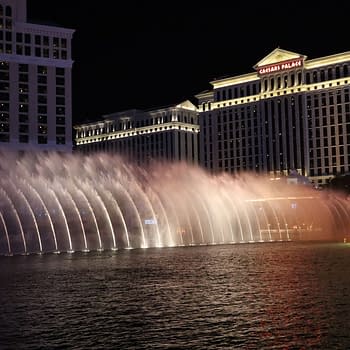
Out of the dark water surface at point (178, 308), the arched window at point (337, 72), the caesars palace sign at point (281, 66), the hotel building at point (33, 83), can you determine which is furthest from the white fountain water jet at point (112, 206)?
the caesars palace sign at point (281, 66)

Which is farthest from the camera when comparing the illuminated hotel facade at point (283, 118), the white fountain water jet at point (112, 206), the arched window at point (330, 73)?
the arched window at point (330, 73)

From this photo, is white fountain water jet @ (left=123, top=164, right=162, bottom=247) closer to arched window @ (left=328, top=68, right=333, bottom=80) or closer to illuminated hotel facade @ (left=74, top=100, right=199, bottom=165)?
arched window @ (left=328, top=68, right=333, bottom=80)

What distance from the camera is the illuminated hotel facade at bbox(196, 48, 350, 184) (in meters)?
125

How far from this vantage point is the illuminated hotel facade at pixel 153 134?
5945 inches

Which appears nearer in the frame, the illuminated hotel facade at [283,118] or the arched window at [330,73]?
the illuminated hotel facade at [283,118]

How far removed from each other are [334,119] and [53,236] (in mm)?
87625

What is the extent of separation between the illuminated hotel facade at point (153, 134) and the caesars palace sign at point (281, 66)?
2550 cm

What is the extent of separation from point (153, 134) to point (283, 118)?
35.5 meters

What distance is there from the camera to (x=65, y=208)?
51875 mm

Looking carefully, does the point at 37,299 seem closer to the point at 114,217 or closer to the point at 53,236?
the point at 53,236

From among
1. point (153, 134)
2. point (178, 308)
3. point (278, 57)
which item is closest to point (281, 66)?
point (278, 57)

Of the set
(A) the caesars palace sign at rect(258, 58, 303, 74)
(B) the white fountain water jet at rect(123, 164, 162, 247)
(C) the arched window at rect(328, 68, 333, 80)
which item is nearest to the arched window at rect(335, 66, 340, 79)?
(C) the arched window at rect(328, 68, 333, 80)

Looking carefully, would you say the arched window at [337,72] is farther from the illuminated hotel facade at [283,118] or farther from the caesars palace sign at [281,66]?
the caesars palace sign at [281,66]

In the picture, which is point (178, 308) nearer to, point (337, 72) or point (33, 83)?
point (33, 83)
